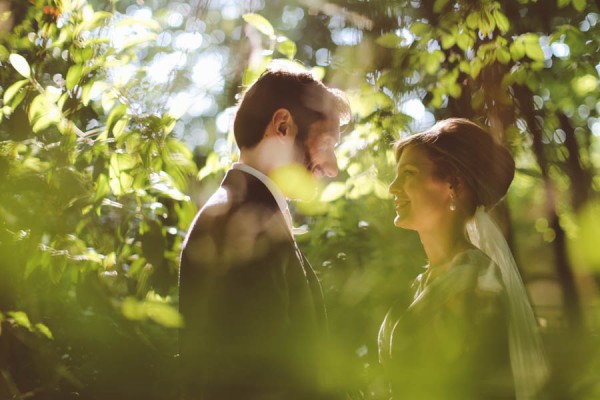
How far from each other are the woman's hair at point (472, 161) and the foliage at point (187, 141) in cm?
27

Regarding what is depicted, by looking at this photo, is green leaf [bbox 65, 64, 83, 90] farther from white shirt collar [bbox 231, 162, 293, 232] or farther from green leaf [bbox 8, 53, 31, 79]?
white shirt collar [bbox 231, 162, 293, 232]

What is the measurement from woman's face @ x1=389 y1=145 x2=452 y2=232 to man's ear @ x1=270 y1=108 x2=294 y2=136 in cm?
49

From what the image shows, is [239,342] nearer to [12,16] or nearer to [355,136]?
[355,136]

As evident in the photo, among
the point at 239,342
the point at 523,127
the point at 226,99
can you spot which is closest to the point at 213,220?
the point at 239,342

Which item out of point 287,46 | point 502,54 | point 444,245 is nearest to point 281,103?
point 287,46

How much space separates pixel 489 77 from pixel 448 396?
2.18 metres

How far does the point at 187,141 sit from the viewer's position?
247 cm

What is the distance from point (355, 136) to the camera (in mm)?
→ 2764

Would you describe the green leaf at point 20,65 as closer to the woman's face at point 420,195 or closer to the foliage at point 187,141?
the foliage at point 187,141

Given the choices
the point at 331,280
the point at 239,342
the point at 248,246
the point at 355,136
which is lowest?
the point at 331,280

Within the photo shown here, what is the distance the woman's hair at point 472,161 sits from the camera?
1.88m

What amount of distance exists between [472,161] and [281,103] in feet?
2.41

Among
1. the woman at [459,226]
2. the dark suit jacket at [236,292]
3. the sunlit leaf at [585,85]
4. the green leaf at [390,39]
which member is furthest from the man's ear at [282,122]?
the sunlit leaf at [585,85]

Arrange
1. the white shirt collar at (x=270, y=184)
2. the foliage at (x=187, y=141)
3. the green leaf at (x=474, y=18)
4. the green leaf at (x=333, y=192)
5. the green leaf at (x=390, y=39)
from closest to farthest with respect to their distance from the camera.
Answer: the white shirt collar at (x=270, y=184) → the foliage at (x=187, y=141) → the green leaf at (x=390, y=39) → the green leaf at (x=474, y=18) → the green leaf at (x=333, y=192)
